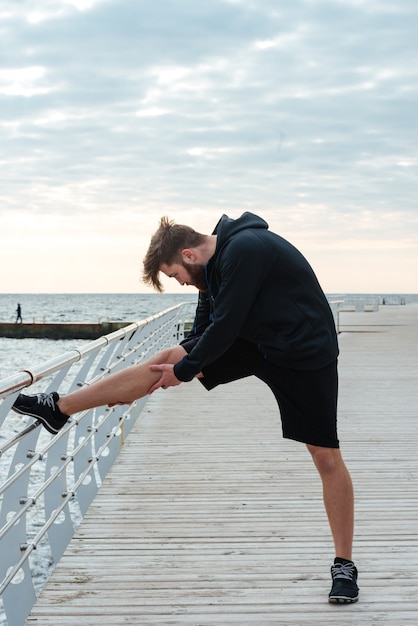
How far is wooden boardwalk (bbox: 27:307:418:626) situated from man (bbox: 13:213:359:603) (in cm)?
34

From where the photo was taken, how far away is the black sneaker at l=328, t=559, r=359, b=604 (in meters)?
3.76

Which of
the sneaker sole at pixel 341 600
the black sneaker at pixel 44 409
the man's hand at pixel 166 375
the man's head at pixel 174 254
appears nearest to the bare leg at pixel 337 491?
the sneaker sole at pixel 341 600

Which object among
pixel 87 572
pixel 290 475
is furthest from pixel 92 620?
pixel 290 475

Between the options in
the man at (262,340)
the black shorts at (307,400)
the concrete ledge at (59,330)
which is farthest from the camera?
the concrete ledge at (59,330)

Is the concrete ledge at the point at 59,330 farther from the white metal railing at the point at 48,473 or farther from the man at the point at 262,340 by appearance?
the man at the point at 262,340

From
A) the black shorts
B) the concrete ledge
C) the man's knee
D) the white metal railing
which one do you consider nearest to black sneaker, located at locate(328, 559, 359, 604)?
the man's knee

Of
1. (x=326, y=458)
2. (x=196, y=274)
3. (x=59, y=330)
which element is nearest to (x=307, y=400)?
(x=326, y=458)

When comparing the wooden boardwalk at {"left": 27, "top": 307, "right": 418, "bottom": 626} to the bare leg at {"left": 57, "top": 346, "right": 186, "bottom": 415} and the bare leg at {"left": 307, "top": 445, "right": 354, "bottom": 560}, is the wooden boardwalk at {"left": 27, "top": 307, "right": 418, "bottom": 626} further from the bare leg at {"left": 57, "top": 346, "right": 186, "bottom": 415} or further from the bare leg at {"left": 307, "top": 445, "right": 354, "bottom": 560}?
the bare leg at {"left": 57, "top": 346, "right": 186, "bottom": 415}

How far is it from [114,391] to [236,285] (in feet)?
2.28

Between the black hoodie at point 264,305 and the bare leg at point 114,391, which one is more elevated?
the black hoodie at point 264,305

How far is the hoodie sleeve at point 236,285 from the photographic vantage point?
351 cm

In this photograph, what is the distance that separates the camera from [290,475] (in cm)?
648

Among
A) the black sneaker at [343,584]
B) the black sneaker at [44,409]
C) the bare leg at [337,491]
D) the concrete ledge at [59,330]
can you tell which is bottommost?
the concrete ledge at [59,330]

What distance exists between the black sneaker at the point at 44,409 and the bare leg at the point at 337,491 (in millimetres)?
1049
